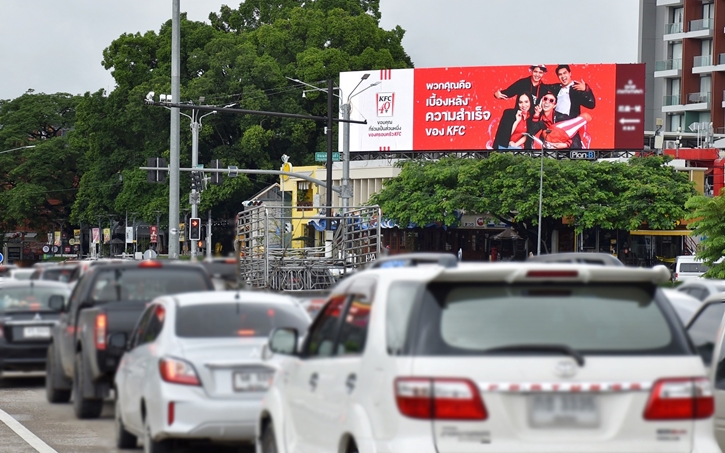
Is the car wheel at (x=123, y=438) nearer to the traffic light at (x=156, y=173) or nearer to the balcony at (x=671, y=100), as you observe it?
the traffic light at (x=156, y=173)

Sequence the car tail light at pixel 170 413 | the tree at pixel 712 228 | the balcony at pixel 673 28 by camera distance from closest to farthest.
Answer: the car tail light at pixel 170 413
the tree at pixel 712 228
the balcony at pixel 673 28

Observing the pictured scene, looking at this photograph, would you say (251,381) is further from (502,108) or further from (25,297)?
(502,108)

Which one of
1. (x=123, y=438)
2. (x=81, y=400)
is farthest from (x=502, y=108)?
(x=123, y=438)

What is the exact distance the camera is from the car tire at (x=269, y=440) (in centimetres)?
795

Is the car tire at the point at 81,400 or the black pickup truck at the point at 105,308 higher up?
the black pickup truck at the point at 105,308

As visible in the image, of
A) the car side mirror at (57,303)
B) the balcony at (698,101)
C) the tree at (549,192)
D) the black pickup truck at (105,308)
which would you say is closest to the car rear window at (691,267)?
the tree at (549,192)

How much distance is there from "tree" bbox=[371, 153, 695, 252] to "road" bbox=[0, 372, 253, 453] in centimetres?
5142

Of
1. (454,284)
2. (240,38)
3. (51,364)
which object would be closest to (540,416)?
(454,284)

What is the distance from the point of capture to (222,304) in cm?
1077

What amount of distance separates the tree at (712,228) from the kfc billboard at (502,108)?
36.3 metres

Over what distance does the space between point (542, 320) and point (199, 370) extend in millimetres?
4400

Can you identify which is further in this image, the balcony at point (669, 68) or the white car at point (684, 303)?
the balcony at point (669, 68)

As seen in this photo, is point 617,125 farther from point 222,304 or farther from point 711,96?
point 222,304

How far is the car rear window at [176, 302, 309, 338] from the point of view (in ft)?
34.1
